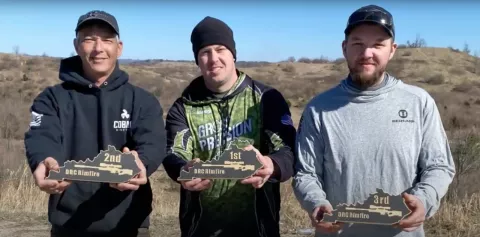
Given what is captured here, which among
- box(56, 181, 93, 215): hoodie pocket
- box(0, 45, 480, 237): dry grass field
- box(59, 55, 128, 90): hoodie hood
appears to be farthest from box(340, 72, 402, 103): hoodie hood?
box(0, 45, 480, 237): dry grass field

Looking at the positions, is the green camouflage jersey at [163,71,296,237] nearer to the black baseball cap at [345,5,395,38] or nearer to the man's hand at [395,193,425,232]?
the black baseball cap at [345,5,395,38]

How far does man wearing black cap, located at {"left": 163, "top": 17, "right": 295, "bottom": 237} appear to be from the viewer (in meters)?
4.50

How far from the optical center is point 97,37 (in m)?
4.56

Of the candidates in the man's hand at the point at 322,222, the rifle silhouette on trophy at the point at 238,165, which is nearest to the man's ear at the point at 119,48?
the rifle silhouette on trophy at the point at 238,165

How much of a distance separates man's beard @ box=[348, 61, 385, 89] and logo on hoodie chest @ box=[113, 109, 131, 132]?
5.14 ft

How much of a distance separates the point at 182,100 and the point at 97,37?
2.39 feet

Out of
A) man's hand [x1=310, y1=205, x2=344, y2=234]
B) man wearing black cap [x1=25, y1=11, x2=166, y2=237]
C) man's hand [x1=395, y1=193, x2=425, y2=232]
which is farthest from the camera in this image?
man wearing black cap [x1=25, y1=11, x2=166, y2=237]

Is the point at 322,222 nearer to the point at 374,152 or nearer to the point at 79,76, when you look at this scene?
the point at 374,152

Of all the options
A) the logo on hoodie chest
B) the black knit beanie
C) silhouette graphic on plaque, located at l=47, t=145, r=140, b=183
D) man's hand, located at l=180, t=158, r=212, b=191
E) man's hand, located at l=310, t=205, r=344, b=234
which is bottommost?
man's hand, located at l=310, t=205, r=344, b=234

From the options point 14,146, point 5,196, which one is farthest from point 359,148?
point 14,146

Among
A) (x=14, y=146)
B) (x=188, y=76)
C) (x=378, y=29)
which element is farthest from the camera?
(x=188, y=76)

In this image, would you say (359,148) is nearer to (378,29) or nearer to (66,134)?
(378,29)

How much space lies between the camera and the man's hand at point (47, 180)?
4242 mm

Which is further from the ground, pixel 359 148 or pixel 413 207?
pixel 359 148
